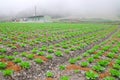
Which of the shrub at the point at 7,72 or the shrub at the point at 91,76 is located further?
the shrub at the point at 91,76

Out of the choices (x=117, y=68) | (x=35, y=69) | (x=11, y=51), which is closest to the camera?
(x=35, y=69)

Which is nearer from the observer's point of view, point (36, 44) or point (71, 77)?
point (71, 77)

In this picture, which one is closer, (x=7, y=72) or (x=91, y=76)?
(x=7, y=72)

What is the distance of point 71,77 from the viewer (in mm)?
14320

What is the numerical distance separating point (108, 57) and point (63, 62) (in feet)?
20.5

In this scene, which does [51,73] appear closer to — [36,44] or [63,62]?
[63,62]

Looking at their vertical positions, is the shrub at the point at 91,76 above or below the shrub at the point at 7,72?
below

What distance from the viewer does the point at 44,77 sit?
1402 centimetres

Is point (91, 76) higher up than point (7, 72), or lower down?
lower down

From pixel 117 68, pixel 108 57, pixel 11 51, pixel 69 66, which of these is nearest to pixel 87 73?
pixel 69 66

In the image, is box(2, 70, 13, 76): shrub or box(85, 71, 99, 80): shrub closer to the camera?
box(2, 70, 13, 76): shrub

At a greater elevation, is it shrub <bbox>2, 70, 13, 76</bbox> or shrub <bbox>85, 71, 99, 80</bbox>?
shrub <bbox>2, 70, 13, 76</bbox>

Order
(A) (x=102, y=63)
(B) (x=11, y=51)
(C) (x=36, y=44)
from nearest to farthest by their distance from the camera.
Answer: (A) (x=102, y=63), (B) (x=11, y=51), (C) (x=36, y=44)

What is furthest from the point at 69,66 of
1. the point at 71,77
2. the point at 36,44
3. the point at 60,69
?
the point at 36,44
